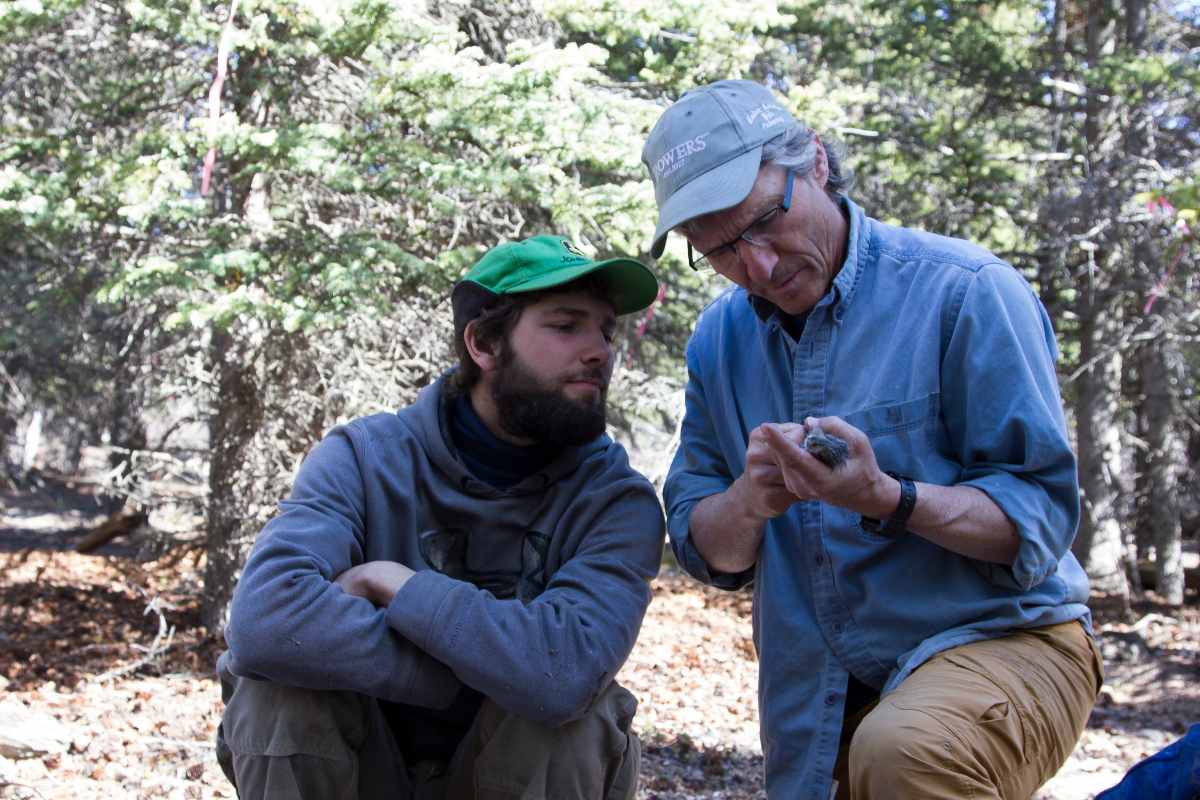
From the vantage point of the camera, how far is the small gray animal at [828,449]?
2283 mm

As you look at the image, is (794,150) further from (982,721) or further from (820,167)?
(982,721)

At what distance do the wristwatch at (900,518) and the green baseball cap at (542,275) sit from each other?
38.0 inches

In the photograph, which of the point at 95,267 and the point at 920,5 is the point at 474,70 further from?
the point at 920,5

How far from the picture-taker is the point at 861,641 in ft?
8.75

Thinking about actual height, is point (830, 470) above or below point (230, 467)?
above

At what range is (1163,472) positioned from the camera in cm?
1216

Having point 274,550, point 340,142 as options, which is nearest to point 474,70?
point 340,142

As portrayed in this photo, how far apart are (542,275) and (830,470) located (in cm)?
108

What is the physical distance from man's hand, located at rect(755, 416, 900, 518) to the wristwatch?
2 cm

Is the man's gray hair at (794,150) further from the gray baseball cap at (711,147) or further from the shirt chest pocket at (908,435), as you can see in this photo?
the shirt chest pocket at (908,435)

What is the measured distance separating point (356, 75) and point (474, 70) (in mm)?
2109

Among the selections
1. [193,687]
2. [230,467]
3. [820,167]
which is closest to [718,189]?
[820,167]

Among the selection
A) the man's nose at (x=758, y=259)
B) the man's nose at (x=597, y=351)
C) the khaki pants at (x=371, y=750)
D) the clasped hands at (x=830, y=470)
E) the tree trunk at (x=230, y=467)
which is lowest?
the tree trunk at (x=230, y=467)

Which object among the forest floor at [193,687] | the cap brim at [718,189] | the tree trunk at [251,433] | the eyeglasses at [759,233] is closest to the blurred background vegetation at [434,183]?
the tree trunk at [251,433]
